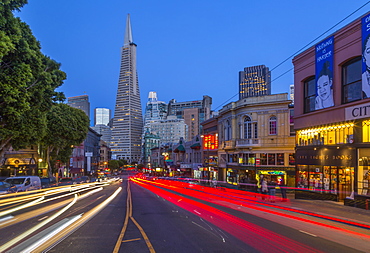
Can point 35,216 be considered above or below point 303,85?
below

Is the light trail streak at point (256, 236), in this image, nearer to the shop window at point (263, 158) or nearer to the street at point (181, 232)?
the street at point (181, 232)

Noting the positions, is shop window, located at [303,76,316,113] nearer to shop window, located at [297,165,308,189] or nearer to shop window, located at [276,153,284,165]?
shop window, located at [297,165,308,189]

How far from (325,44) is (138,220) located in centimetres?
1798

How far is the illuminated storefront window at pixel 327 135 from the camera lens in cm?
1980

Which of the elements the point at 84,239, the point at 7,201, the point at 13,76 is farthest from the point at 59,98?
the point at 84,239

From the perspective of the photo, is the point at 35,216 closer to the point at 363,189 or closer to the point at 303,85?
the point at 363,189

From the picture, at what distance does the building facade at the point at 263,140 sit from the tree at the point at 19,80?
2218cm

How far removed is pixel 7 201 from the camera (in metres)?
18.2

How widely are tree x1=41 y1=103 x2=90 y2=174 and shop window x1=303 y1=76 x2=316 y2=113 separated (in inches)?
1185

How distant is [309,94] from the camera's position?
24.4 m

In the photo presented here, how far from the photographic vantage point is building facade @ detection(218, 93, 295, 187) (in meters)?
34.6

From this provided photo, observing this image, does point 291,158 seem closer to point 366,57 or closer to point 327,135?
point 327,135

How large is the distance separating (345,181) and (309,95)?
7.47 metres

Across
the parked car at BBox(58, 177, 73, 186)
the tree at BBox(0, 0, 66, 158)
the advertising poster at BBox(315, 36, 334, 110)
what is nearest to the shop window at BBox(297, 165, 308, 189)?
the advertising poster at BBox(315, 36, 334, 110)
